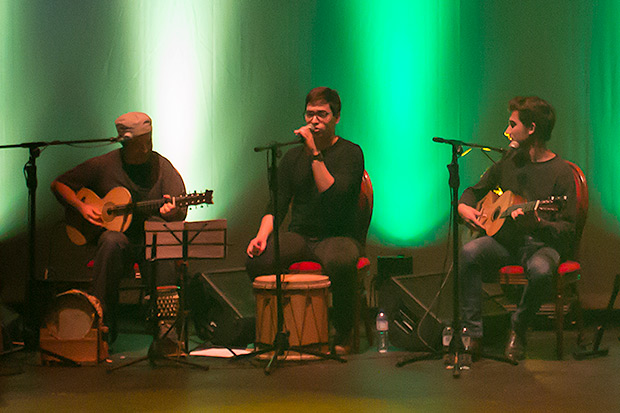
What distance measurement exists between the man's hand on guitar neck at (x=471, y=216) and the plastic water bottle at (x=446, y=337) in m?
0.61

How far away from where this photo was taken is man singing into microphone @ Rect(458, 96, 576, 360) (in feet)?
13.3

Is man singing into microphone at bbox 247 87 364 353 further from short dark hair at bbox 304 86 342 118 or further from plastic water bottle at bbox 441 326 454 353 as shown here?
plastic water bottle at bbox 441 326 454 353

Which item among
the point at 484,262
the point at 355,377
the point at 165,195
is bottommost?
the point at 355,377

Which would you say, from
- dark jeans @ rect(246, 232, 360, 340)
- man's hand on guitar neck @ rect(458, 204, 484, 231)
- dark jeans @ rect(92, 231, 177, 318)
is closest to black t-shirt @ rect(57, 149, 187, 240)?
dark jeans @ rect(92, 231, 177, 318)

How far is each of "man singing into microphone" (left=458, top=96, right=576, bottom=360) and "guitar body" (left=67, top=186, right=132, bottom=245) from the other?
204 cm

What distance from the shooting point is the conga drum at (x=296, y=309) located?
4.00 meters

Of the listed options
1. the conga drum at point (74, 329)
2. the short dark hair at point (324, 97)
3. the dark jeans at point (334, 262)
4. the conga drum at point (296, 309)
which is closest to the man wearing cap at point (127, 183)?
the conga drum at point (74, 329)

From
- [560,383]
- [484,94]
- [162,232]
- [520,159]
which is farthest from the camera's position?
[484,94]

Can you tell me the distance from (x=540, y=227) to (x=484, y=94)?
5.29 feet

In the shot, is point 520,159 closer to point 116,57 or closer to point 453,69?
point 453,69

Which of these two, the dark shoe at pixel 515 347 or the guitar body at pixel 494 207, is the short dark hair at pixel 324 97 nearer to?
the guitar body at pixel 494 207

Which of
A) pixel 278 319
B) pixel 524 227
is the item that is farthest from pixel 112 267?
pixel 524 227

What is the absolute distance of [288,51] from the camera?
18.2 ft

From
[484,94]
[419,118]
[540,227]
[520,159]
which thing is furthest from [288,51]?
[540,227]
